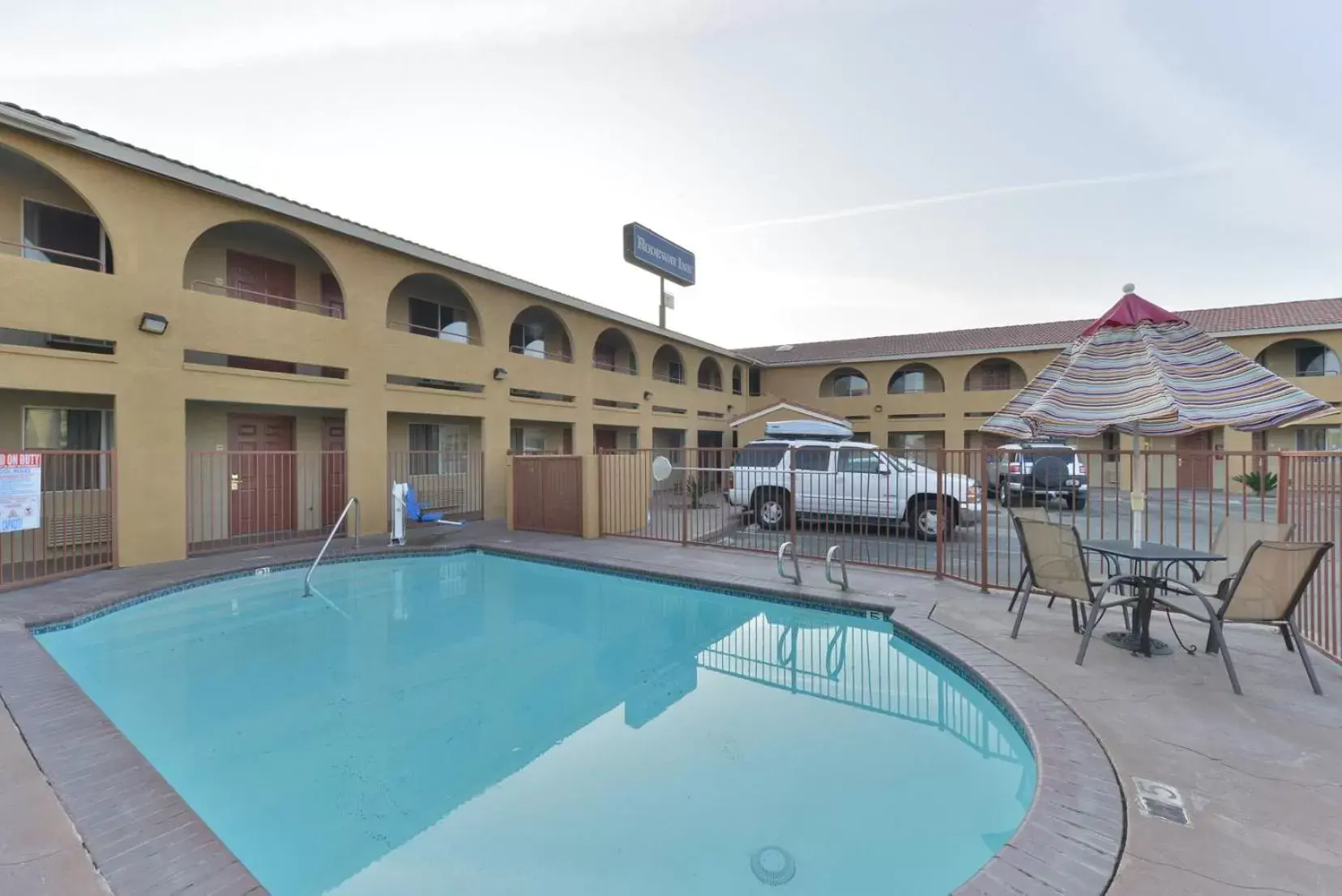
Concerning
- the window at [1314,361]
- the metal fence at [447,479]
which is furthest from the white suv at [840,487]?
the window at [1314,361]

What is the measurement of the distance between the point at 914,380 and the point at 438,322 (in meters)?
19.4

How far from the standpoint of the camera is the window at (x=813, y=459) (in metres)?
10.8

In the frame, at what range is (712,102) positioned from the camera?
1103 cm

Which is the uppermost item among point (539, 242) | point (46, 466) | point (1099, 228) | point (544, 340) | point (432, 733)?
point (539, 242)

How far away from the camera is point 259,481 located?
11.0m

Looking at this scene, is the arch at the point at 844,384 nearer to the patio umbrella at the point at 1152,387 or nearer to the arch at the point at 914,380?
the arch at the point at 914,380

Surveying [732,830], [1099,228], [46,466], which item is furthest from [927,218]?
[46,466]

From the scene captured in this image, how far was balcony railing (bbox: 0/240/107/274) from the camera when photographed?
815 centimetres

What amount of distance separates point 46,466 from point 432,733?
32.2 feet

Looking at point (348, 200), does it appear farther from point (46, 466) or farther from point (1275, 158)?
point (1275, 158)

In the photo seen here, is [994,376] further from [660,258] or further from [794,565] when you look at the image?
[794,565]

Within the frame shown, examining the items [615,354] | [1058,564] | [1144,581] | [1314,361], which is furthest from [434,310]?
[1314,361]

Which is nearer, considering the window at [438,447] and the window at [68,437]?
the window at [68,437]

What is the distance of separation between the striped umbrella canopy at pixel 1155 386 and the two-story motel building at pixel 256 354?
4.87 m
